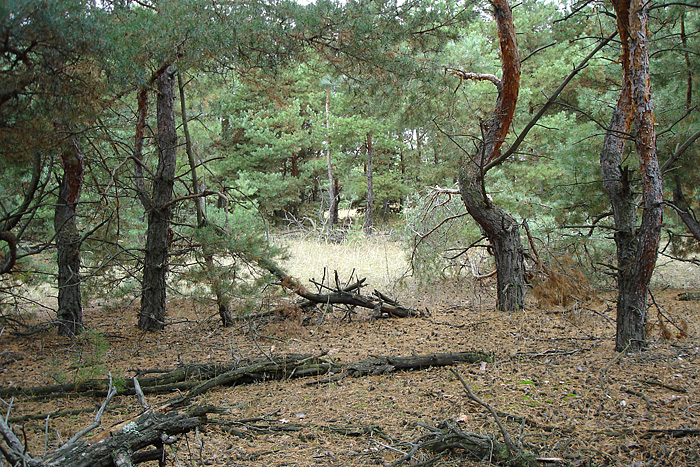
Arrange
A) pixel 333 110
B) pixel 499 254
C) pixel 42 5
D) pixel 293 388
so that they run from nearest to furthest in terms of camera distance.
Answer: pixel 42 5, pixel 293 388, pixel 499 254, pixel 333 110

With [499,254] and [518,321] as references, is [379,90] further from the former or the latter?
[518,321]

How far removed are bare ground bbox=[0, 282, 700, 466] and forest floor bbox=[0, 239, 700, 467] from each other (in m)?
0.01

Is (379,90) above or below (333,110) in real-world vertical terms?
below

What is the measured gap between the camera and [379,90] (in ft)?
22.4

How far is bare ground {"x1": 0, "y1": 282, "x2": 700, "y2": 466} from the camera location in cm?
306

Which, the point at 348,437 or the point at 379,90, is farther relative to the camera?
the point at 379,90

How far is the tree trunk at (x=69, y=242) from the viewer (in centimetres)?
629

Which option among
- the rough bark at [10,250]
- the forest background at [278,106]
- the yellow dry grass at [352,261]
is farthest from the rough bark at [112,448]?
the yellow dry grass at [352,261]

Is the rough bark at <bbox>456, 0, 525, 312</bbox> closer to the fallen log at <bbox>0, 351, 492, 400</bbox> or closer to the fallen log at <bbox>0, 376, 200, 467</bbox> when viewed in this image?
the fallen log at <bbox>0, 351, 492, 400</bbox>

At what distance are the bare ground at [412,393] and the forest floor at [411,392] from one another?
0.04ft

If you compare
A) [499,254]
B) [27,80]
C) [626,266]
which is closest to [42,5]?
[27,80]

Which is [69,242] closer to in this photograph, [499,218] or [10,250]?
[10,250]

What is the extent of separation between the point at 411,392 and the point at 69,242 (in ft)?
14.8

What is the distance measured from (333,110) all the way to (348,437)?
16640 mm
